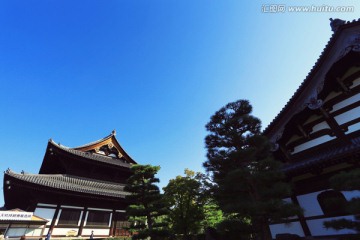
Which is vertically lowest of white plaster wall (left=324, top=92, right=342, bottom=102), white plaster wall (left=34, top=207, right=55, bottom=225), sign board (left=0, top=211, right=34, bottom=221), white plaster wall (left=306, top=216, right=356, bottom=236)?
white plaster wall (left=306, top=216, right=356, bottom=236)

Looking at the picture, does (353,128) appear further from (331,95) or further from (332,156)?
(332,156)

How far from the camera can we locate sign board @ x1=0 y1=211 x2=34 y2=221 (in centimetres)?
1136

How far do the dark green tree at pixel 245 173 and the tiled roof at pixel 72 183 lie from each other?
10992 mm

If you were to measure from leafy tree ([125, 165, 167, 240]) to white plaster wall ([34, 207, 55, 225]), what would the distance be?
6448 mm

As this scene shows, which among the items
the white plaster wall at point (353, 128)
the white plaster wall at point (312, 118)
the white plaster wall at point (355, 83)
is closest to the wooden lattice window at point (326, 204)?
the white plaster wall at point (353, 128)

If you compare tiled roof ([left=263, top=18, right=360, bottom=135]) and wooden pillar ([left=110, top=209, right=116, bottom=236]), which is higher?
tiled roof ([left=263, top=18, right=360, bottom=135])

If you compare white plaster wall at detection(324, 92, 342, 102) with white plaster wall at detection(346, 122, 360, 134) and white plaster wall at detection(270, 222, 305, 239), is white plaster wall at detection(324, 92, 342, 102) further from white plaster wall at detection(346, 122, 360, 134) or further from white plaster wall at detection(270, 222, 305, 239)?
white plaster wall at detection(270, 222, 305, 239)

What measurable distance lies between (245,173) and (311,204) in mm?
3867

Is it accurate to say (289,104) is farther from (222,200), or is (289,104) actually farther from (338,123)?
(222,200)

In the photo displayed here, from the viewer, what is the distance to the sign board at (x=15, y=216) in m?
11.4

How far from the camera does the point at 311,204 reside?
8562mm

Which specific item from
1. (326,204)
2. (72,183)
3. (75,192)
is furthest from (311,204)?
(72,183)

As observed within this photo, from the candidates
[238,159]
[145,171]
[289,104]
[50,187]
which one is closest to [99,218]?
[50,187]

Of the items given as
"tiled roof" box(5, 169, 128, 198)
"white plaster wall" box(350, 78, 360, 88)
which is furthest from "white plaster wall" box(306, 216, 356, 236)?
"tiled roof" box(5, 169, 128, 198)
